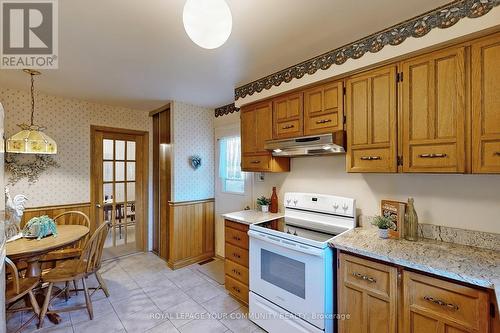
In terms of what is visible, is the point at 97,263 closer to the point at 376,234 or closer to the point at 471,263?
the point at 376,234

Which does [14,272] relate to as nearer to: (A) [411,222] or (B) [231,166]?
(B) [231,166]

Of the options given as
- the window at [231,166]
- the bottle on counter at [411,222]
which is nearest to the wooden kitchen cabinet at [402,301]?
the bottle on counter at [411,222]

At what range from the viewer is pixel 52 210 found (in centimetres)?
314

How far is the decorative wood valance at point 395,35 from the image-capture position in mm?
1324

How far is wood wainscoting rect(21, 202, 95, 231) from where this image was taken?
2.96m

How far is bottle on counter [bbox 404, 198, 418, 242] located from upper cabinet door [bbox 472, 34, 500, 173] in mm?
503

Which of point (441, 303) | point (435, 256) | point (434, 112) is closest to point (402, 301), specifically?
point (441, 303)

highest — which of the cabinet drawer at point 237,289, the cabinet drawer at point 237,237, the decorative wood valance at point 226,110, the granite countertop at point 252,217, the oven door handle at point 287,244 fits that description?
the decorative wood valance at point 226,110

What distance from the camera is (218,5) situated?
103 centimetres

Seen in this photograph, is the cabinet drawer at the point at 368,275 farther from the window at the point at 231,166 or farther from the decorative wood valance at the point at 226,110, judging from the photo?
the decorative wood valance at the point at 226,110

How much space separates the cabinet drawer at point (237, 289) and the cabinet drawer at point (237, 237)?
1.36 feet

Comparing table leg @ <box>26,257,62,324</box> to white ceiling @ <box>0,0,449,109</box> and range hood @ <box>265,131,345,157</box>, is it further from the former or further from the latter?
range hood @ <box>265,131,345,157</box>

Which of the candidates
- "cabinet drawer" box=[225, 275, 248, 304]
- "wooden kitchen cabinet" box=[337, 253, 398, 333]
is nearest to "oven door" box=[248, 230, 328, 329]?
"wooden kitchen cabinet" box=[337, 253, 398, 333]

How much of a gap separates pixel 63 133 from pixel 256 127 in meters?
2.74
